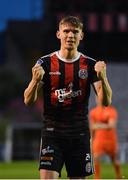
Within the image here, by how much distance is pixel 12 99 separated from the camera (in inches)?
1711

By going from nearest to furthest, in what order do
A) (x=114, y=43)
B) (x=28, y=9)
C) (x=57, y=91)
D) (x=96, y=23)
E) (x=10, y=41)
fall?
(x=57, y=91) < (x=96, y=23) < (x=114, y=43) < (x=28, y=9) < (x=10, y=41)

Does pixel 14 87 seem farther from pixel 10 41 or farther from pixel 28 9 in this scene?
pixel 28 9

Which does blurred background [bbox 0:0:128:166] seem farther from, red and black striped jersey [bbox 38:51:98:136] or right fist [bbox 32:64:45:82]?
right fist [bbox 32:64:45:82]

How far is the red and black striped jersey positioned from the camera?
21.0 feet

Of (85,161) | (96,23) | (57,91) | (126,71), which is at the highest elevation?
(96,23)

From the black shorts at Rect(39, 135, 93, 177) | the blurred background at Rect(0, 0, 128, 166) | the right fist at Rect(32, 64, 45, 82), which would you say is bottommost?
the black shorts at Rect(39, 135, 93, 177)

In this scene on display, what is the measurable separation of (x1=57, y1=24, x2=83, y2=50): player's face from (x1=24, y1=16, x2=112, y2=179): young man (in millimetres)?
72

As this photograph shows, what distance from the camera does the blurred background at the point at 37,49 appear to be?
31672 millimetres

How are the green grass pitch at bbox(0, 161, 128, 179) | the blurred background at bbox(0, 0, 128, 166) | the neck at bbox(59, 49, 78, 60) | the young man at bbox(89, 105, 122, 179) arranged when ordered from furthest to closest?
the blurred background at bbox(0, 0, 128, 166) → the green grass pitch at bbox(0, 161, 128, 179) → the young man at bbox(89, 105, 122, 179) → the neck at bbox(59, 49, 78, 60)

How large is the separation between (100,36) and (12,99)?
11815mm

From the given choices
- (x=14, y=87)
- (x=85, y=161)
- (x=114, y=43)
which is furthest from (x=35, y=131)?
(x=85, y=161)

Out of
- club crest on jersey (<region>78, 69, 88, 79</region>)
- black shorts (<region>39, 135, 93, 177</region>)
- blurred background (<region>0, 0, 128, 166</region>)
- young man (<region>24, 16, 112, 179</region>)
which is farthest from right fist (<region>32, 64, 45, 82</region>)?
blurred background (<region>0, 0, 128, 166</region>)

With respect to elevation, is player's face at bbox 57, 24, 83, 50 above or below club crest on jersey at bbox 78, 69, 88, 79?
above

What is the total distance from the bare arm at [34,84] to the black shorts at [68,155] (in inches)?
15.9
